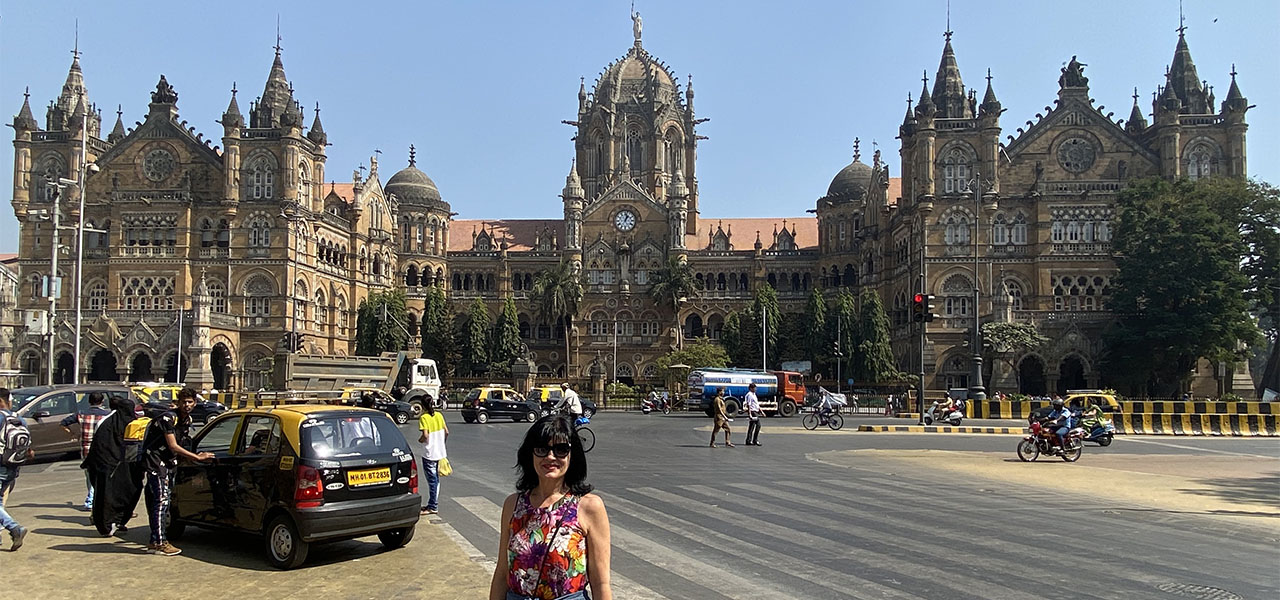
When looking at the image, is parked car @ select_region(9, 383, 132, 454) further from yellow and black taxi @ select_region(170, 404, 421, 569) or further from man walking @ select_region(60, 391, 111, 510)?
yellow and black taxi @ select_region(170, 404, 421, 569)

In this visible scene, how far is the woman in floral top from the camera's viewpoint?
17.2 feet

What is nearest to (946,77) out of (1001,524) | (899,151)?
(899,151)

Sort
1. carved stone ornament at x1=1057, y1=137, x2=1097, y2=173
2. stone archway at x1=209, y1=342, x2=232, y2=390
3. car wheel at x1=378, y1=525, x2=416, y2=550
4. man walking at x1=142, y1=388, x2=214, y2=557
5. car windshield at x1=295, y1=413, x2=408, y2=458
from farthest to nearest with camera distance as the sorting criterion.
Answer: stone archway at x1=209, y1=342, x2=232, y2=390, carved stone ornament at x1=1057, y1=137, x2=1097, y2=173, car wheel at x1=378, y1=525, x2=416, y2=550, man walking at x1=142, y1=388, x2=214, y2=557, car windshield at x1=295, y1=413, x2=408, y2=458

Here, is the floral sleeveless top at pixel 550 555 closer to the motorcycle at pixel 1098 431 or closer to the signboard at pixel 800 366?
the motorcycle at pixel 1098 431

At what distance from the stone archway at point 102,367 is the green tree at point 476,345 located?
2275 centimetres

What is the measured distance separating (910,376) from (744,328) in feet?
50.2

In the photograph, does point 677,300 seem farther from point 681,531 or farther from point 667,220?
point 681,531

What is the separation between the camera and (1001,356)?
58812 millimetres

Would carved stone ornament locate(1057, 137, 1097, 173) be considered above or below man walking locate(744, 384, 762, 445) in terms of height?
above

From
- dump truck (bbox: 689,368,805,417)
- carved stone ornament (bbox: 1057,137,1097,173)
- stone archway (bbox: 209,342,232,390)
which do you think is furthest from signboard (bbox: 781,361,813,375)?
stone archway (bbox: 209,342,232,390)

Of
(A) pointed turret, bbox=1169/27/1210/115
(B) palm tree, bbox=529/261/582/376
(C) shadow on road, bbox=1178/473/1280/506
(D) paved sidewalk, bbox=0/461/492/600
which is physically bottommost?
(C) shadow on road, bbox=1178/473/1280/506

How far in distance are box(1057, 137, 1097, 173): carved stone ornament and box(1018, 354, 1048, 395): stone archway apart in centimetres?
1273

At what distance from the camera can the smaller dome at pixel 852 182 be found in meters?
81.6

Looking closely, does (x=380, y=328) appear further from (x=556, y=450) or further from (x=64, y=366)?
(x=556, y=450)
